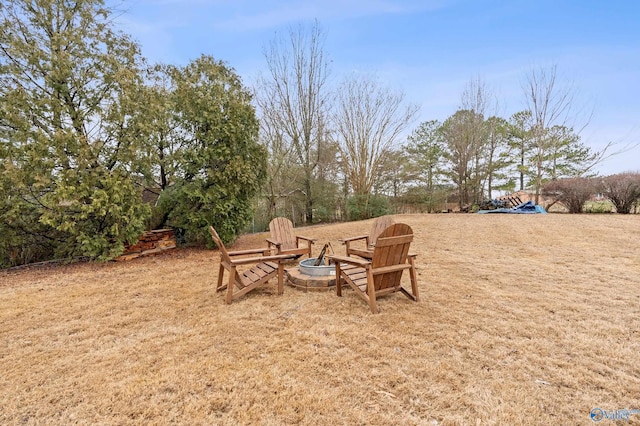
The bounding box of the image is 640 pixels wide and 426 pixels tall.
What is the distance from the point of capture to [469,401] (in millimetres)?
1701

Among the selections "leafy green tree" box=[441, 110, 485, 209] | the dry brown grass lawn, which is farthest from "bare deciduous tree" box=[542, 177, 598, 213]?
the dry brown grass lawn

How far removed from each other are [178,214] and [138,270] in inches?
70.3

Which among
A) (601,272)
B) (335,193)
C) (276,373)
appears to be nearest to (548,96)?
(335,193)

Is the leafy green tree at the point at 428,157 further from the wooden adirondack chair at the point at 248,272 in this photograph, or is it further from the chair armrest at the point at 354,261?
the wooden adirondack chair at the point at 248,272

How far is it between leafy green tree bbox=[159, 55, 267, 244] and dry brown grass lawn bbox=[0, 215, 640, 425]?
2.31m

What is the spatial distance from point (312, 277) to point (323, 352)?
5.05 ft

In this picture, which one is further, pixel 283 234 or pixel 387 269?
pixel 283 234

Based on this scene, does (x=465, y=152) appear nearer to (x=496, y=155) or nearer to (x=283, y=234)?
(x=496, y=155)

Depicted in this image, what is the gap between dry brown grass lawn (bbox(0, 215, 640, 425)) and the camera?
5.45 ft

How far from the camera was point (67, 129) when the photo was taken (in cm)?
476

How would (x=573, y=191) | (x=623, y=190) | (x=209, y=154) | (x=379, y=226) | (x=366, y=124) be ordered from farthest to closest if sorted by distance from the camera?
(x=366, y=124) → (x=573, y=191) → (x=623, y=190) → (x=209, y=154) → (x=379, y=226)

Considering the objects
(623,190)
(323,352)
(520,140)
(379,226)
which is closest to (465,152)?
(520,140)

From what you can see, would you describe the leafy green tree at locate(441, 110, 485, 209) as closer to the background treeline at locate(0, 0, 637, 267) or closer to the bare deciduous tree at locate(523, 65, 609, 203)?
the bare deciduous tree at locate(523, 65, 609, 203)

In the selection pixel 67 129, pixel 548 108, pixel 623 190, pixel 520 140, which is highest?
pixel 548 108
